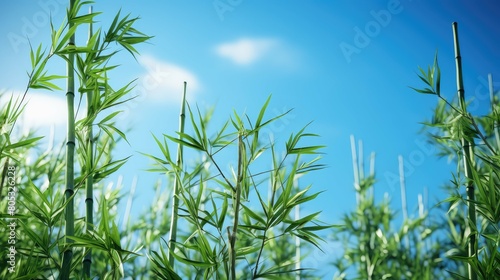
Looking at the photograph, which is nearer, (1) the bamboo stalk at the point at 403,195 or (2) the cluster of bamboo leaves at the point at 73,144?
(2) the cluster of bamboo leaves at the point at 73,144

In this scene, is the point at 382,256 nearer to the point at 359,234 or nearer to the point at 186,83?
the point at 359,234

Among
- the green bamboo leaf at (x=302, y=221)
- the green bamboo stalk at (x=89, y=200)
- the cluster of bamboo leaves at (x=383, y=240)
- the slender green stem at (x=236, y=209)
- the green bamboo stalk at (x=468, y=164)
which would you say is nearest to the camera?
the slender green stem at (x=236, y=209)

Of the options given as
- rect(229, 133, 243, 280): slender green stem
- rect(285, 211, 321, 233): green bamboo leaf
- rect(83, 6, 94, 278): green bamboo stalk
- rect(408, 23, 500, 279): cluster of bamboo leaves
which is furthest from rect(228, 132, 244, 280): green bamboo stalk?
rect(408, 23, 500, 279): cluster of bamboo leaves

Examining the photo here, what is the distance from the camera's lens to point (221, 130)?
171 centimetres

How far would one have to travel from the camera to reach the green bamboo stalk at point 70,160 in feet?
4.85

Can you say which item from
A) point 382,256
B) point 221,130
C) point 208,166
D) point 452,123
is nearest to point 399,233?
point 382,256

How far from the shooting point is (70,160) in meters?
1.55

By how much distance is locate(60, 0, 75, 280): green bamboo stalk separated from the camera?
148 centimetres

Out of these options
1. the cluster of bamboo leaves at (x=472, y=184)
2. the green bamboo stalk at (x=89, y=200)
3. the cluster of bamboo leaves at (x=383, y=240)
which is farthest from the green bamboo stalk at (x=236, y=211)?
the cluster of bamboo leaves at (x=383, y=240)

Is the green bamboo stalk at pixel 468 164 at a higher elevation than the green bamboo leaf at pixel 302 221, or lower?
higher

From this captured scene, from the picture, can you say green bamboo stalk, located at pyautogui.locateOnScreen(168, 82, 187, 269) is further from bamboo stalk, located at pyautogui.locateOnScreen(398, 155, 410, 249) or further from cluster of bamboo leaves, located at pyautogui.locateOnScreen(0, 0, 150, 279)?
bamboo stalk, located at pyautogui.locateOnScreen(398, 155, 410, 249)

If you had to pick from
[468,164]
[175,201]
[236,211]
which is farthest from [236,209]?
[468,164]

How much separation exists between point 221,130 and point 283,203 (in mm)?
414

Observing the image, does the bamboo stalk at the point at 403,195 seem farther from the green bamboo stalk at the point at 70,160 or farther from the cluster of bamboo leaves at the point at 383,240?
the green bamboo stalk at the point at 70,160
